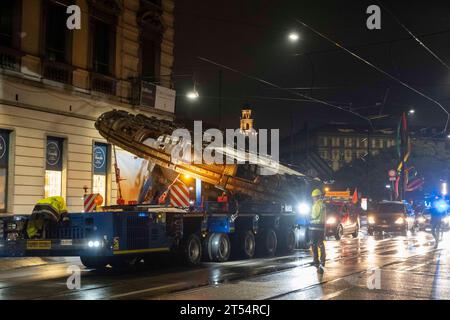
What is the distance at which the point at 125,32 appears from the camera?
84.1 ft

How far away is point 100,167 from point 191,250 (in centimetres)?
943

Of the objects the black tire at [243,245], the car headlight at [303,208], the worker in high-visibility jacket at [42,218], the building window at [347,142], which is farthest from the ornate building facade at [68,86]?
the building window at [347,142]

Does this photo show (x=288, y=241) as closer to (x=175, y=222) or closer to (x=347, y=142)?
(x=175, y=222)

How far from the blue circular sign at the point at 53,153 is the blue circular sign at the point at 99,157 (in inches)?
84.6

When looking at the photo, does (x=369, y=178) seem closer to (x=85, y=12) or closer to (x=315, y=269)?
(x=85, y=12)

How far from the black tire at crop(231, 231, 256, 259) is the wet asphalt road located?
0.63 metres

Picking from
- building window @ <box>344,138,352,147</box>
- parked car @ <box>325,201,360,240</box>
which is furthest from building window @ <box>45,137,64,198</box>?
building window @ <box>344,138,352,147</box>

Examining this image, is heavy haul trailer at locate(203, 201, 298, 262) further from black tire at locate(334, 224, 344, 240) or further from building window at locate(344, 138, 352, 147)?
building window at locate(344, 138, 352, 147)

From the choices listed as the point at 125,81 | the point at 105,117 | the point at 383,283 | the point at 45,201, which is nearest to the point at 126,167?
the point at 105,117

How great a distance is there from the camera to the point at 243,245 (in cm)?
1872

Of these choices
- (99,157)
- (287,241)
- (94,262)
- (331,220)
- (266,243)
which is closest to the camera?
(94,262)

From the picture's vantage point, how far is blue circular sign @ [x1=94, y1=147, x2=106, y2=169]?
24527mm

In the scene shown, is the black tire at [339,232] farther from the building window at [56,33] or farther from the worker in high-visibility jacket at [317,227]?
the worker in high-visibility jacket at [317,227]

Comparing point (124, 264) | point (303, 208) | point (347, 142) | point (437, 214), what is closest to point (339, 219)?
point (437, 214)
